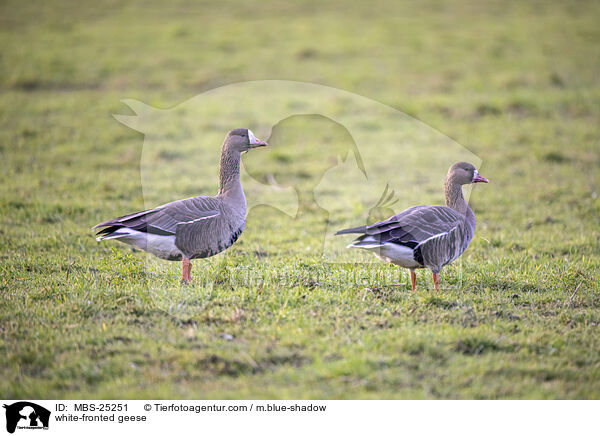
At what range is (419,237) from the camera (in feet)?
22.9

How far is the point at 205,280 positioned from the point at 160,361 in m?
1.85

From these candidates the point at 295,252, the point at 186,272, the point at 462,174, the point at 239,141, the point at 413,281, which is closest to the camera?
the point at 186,272

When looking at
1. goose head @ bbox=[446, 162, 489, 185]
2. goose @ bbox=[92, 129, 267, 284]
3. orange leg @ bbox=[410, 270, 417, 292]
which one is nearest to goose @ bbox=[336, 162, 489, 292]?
orange leg @ bbox=[410, 270, 417, 292]

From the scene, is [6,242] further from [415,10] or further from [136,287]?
[415,10]

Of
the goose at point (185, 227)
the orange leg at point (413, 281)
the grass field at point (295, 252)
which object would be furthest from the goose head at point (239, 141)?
the orange leg at point (413, 281)

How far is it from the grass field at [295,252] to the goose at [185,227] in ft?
1.45

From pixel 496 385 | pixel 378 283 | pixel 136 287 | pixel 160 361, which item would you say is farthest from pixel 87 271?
pixel 496 385

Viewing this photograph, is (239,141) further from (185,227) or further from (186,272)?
(186,272)

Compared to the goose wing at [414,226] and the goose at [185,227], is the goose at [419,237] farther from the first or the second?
the goose at [185,227]

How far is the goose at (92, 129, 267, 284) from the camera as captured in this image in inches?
271

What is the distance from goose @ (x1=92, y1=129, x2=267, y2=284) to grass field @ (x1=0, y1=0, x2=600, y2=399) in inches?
17.4

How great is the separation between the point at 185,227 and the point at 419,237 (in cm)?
272

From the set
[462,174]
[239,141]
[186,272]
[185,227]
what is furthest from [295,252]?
[462,174]
